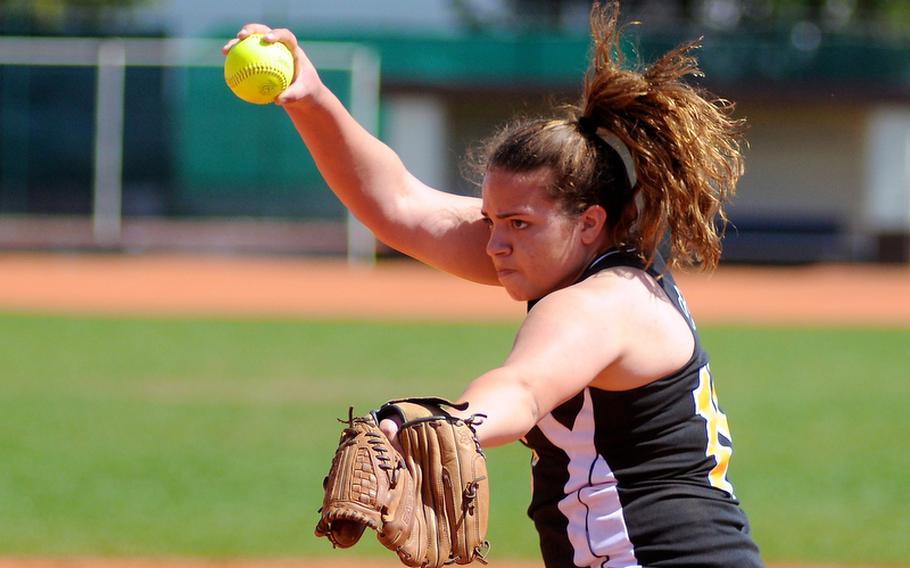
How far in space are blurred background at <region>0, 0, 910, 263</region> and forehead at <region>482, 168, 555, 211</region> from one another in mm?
17995

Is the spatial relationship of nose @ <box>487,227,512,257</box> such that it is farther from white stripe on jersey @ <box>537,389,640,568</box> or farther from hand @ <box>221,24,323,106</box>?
hand @ <box>221,24,323,106</box>

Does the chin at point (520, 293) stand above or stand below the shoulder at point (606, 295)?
above

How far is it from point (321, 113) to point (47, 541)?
369cm

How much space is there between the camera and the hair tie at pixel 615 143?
2348mm

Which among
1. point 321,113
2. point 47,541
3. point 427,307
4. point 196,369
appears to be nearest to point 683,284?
point 427,307

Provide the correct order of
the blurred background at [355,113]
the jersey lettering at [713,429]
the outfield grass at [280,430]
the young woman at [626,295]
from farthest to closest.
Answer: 1. the blurred background at [355,113]
2. the outfield grass at [280,430]
3. the jersey lettering at [713,429]
4. the young woman at [626,295]

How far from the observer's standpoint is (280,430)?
28.0 ft

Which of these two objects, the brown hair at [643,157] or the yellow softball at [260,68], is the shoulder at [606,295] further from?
the yellow softball at [260,68]

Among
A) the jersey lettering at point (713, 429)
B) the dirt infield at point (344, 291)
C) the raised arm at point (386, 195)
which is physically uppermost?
the dirt infield at point (344, 291)

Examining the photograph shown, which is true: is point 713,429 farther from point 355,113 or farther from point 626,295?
point 355,113

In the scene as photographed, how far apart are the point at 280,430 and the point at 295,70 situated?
6048mm

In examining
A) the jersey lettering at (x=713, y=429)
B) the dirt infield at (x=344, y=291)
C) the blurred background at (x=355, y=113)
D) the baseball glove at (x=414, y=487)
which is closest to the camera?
the baseball glove at (x=414, y=487)

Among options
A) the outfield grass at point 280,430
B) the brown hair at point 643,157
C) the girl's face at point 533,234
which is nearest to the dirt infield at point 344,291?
the outfield grass at point 280,430

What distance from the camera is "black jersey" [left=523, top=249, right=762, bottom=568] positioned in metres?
2.23
